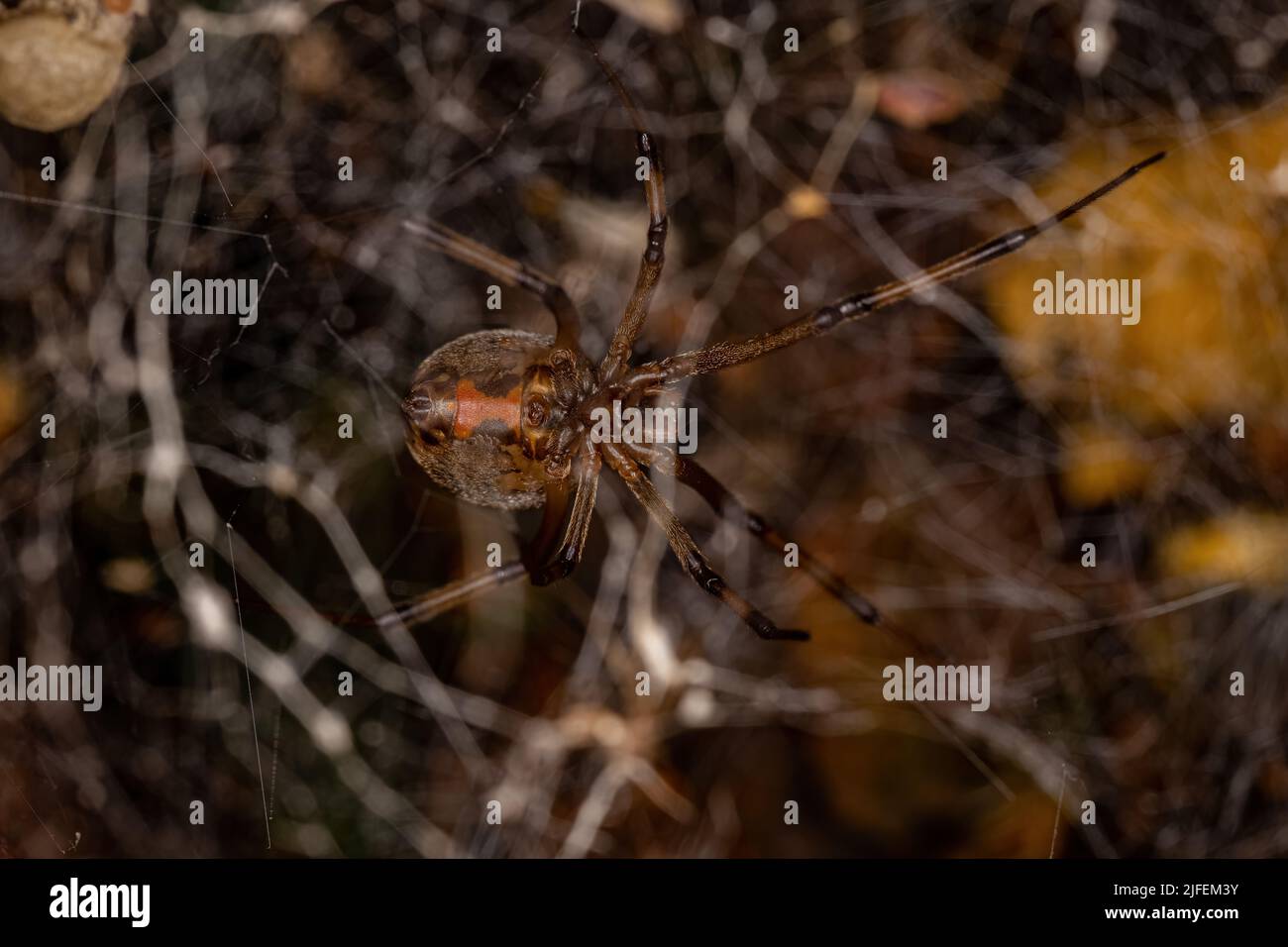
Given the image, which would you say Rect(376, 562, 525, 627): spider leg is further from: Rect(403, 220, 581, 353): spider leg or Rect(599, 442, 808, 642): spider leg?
Rect(403, 220, 581, 353): spider leg

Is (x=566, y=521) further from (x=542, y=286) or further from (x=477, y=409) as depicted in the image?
(x=542, y=286)

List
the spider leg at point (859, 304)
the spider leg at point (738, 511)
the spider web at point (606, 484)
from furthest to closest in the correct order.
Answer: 1. the spider web at point (606, 484)
2. the spider leg at point (738, 511)
3. the spider leg at point (859, 304)

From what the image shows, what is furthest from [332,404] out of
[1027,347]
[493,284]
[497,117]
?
[1027,347]

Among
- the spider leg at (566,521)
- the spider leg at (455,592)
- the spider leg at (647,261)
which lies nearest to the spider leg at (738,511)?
the spider leg at (566,521)

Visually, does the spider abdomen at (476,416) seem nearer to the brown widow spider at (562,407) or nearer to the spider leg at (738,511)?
the brown widow spider at (562,407)

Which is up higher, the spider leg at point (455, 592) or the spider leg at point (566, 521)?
the spider leg at point (566, 521)
